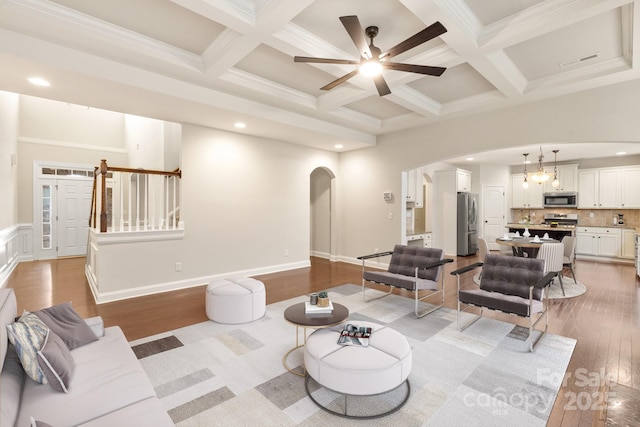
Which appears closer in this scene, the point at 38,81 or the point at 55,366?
the point at 55,366

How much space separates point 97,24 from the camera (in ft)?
9.57

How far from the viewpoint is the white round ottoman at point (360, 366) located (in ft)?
6.54

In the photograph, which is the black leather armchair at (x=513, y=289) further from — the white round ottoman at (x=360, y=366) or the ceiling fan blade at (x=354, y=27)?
the ceiling fan blade at (x=354, y=27)

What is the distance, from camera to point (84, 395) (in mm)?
1629

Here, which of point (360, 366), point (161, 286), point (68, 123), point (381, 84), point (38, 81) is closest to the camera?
point (360, 366)

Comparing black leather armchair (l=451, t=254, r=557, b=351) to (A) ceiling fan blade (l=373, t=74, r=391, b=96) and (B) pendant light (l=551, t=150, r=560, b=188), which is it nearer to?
(A) ceiling fan blade (l=373, t=74, r=391, b=96)

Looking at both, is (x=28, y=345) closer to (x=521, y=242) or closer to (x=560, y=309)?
(x=560, y=309)

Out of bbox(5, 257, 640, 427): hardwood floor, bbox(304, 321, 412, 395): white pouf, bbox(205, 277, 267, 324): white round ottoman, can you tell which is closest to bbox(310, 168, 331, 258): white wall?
bbox(5, 257, 640, 427): hardwood floor

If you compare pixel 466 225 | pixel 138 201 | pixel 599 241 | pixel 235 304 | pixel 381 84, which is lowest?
pixel 235 304

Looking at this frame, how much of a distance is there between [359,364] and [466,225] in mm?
7565

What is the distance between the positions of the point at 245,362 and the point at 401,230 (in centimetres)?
453

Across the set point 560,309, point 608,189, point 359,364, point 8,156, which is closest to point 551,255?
A: point 560,309

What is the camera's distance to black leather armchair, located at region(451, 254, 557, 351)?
10.2ft

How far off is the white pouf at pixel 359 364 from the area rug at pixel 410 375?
212mm
